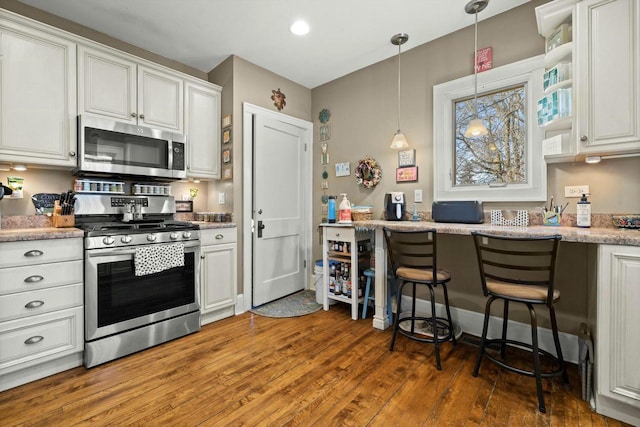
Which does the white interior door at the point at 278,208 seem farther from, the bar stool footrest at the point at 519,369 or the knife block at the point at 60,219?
the bar stool footrest at the point at 519,369

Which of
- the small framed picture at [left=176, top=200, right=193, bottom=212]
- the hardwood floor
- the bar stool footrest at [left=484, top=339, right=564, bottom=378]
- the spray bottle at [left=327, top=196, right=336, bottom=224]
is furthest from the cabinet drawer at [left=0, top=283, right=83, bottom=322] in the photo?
the bar stool footrest at [left=484, top=339, right=564, bottom=378]

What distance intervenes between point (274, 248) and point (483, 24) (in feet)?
9.51

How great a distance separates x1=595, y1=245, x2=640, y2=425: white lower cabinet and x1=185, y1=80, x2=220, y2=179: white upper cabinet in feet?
10.2

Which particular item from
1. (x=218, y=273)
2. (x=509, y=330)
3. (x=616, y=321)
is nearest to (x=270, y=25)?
(x=218, y=273)

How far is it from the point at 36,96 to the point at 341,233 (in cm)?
259

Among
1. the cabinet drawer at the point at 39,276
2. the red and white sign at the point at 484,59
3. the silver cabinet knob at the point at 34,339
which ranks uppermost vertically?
the red and white sign at the point at 484,59

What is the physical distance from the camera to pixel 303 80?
3576mm

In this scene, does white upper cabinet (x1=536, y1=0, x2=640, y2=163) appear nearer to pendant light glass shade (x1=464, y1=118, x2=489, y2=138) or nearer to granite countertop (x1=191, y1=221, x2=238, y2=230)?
pendant light glass shade (x1=464, y1=118, x2=489, y2=138)

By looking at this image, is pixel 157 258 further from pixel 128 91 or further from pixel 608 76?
pixel 608 76

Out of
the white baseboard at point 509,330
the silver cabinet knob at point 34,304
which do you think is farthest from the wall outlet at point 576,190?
the silver cabinet knob at point 34,304

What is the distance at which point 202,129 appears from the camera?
9.93 ft

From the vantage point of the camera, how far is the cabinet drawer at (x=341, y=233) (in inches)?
109

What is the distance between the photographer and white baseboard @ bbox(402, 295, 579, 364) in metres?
2.05

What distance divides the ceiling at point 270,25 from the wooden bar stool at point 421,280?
176 centimetres
